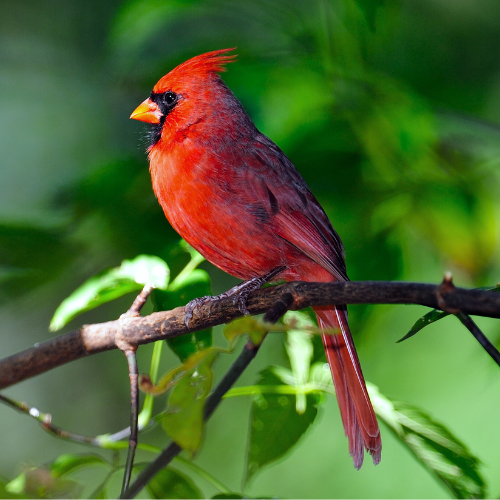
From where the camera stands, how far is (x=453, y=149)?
7.10 feet

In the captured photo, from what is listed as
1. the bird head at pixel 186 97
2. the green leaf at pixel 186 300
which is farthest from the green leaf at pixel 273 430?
the bird head at pixel 186 97

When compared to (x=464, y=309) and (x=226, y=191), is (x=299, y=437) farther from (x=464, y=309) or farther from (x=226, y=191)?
(x=226, y=191)

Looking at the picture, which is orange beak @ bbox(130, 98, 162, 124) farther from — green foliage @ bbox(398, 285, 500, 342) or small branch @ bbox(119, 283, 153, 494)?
green foliage @ bbox(398, 285, 500, 342)

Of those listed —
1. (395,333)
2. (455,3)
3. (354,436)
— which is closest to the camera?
(354,436)

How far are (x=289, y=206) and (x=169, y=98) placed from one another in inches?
24.0

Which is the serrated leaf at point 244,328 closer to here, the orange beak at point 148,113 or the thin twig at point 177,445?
the thin twig at point 177,445

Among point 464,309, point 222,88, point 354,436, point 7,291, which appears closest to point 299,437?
point 354,436

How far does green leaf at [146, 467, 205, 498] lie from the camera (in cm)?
134

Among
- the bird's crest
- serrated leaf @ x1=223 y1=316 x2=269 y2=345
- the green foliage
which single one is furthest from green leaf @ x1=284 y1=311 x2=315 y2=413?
the bird's crest

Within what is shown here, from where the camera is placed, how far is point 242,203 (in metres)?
1.83

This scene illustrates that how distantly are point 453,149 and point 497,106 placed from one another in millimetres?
1055

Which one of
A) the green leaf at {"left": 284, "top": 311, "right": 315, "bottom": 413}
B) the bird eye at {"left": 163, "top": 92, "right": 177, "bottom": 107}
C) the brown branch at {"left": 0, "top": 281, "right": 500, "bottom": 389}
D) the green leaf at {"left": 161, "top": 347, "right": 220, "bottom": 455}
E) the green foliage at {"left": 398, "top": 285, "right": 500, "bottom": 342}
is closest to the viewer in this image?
the green leaf at {"left": 161, "top": 347, "right": 220, "bottom": 455}

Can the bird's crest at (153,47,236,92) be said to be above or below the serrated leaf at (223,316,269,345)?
above

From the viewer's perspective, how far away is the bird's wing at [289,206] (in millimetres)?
1860
